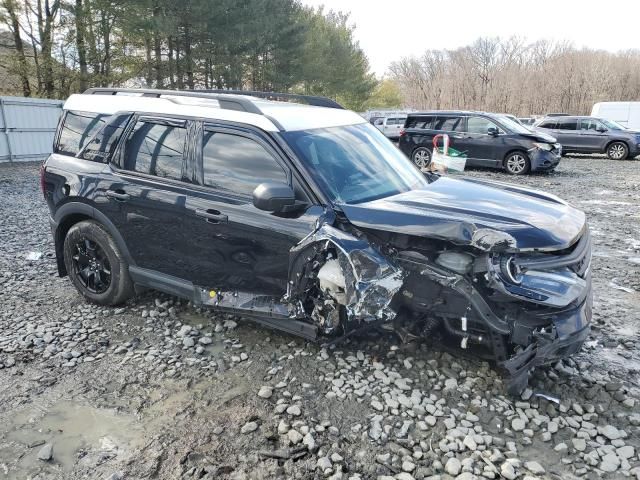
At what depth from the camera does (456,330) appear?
3.14 m

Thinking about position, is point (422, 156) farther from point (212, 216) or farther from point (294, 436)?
point (294, 436)

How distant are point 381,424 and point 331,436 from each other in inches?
12.7

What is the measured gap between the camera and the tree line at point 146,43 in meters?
18.7

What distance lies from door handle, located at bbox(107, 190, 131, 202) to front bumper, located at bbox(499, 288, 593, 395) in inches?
125

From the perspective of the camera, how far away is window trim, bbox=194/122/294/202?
341 cm

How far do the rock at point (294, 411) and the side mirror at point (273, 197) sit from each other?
129 centimetres

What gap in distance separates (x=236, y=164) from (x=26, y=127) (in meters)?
14.6

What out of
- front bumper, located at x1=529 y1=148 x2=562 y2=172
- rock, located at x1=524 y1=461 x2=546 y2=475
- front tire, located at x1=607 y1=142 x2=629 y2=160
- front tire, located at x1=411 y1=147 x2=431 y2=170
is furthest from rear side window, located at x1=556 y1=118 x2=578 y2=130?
rock, located at x1=524 y1=461 x2=546 y2=475

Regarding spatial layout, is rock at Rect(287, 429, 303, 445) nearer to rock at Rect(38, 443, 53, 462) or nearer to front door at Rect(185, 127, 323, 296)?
front door at Rect(185, 127, 323, 296)

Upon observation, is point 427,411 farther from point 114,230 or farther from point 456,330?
point 114,230

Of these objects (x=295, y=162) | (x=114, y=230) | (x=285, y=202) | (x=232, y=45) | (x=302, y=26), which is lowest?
(x=114, y=230)

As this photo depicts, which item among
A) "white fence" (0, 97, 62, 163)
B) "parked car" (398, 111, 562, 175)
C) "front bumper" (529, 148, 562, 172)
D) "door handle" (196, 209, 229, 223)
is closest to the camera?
"door handle" (196, 209, 229, 223)

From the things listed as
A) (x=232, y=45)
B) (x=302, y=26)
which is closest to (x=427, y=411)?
(x=232, y=45)

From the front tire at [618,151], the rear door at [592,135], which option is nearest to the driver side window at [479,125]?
the rear door at [592,135]
